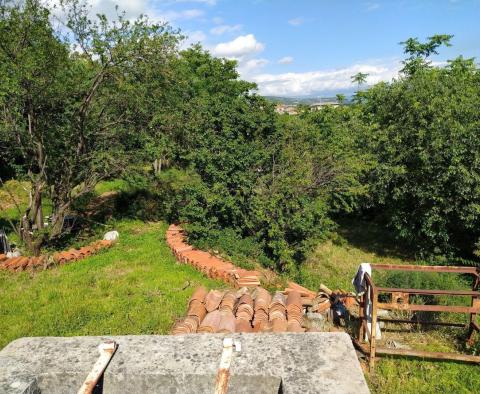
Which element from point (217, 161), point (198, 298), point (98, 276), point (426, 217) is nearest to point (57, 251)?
point (98, 276)

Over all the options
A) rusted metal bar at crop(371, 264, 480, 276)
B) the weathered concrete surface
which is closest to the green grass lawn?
rusted metal bar at crop(371, 264, 480, 276)

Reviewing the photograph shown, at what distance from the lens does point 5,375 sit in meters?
2.17

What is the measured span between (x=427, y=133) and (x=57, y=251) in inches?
414

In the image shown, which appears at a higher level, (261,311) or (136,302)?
(261,311)

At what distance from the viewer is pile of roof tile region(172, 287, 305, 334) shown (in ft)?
17.8

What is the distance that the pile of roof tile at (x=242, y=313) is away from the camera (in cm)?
541

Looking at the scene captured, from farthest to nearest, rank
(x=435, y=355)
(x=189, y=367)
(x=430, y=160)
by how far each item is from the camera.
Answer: (x=430, y=160)
(x=435, y=355)
(x=189, y=367)

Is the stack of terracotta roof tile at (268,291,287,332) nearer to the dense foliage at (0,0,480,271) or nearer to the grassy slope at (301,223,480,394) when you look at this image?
the grassy slope at (301,223,480,394)

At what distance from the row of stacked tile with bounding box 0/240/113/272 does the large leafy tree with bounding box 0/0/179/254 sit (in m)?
0.75

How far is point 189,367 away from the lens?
2223 millimetres

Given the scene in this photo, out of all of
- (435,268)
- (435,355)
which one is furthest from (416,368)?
(435,268)

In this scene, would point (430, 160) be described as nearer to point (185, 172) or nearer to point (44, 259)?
point (185, 172)

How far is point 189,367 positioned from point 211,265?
6.23m

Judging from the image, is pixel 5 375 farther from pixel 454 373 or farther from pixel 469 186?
pixel 469 186
